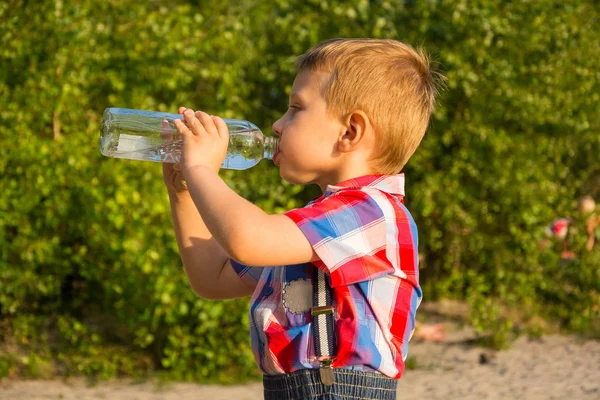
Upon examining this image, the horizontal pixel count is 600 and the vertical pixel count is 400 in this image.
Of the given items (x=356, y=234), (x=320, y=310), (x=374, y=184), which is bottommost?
(x=320, y=310)

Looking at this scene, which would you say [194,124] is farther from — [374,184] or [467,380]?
[467,380]

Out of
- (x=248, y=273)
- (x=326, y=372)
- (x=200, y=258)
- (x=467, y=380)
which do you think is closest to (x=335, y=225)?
(x=326, y=372)

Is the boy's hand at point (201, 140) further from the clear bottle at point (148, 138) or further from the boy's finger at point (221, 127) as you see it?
the clear bottle at point (148, 138)

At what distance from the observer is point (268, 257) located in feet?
5.59

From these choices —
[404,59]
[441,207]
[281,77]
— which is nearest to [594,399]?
[441,207]

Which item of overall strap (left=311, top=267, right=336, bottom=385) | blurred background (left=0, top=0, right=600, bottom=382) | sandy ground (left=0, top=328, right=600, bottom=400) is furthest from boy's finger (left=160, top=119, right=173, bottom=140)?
sandy ground (left=0, top=328, right=600, bottom=400)

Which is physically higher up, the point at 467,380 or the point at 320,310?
the point at 320,310

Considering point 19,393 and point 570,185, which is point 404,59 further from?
point 570,185

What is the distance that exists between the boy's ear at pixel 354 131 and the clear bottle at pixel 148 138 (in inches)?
19.7

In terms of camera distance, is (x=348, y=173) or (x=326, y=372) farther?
(x=348, y=173)

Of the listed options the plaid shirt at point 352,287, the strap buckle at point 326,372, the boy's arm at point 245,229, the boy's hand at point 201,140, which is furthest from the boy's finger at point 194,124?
the strap buckle at point 326,372

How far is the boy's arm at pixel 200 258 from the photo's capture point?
2.21m

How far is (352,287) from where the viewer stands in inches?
71.8

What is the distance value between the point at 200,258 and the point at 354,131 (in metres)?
0.56
